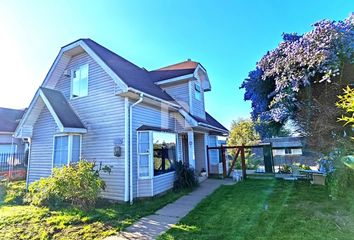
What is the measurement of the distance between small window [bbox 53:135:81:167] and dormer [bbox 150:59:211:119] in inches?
250

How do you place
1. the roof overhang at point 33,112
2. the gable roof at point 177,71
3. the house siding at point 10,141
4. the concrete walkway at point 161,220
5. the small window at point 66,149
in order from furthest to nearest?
the house siding at point 10,141 → the gable roof at point 177,71 → the roof overhang at point 33,112 → the small window at point 66,149 → the concrete walkway at point 161,220

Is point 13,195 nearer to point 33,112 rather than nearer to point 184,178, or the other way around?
point 33,112

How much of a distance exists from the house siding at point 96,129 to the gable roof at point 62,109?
0.26 meters

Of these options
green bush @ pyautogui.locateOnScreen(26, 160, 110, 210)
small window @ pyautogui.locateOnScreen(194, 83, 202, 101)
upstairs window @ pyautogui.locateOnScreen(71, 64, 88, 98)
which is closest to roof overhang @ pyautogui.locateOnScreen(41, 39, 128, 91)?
upstairs window @ pyautogui.locateOnScreen(71, 64, 88, 98)

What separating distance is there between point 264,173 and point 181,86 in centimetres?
780

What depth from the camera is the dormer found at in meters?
13.1

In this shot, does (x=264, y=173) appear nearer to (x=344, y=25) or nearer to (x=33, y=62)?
(x=344, y=25)

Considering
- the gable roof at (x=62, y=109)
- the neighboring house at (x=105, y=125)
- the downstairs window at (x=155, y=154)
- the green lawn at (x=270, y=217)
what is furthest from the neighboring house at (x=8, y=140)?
the green lawn at (x=270, y=217)

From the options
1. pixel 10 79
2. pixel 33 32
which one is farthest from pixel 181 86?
pixel 10 79

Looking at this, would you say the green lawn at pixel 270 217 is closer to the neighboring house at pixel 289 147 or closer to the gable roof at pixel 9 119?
the neighboring house at pixel 289 147

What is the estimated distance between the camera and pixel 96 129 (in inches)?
369

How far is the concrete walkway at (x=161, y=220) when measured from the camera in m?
5.28

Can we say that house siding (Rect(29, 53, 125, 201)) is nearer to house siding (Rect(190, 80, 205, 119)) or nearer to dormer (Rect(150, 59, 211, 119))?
dormer (Rect(150, 59, 211, 119))

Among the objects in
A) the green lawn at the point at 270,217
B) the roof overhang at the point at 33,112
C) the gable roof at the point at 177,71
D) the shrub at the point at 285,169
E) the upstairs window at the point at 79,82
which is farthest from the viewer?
the gable roof at the point at 177,71
